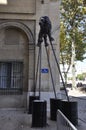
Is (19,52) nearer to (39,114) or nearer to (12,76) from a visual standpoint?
(12,76)

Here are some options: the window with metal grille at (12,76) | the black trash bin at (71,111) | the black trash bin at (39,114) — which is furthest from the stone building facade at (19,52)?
the black trash bin at (71,111)

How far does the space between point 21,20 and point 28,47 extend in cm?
157

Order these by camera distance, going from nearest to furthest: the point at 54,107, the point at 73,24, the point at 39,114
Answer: the point at 39,114 → the point at 54,107 → the point at 73,24

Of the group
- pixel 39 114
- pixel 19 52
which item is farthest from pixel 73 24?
pixel 39 114

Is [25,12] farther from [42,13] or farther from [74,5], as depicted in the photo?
[74,5]

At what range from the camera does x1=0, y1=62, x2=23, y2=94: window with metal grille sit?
15.8 meters

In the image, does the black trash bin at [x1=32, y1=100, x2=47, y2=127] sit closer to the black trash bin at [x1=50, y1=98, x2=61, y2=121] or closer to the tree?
the black trash bin at [x1=50, y1=98, x2=61, y2=121]

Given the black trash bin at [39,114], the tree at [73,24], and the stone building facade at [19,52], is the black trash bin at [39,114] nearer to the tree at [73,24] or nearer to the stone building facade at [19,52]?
the stone building facade at [19,52]

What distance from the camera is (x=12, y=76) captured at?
15.8 m

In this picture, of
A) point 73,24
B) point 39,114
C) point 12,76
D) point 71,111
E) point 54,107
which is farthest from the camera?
point 73,24

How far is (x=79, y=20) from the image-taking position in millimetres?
36844

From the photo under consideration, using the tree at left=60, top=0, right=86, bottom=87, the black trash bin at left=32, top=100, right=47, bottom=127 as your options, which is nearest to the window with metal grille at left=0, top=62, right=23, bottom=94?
the black trash bin at left=32, top=100, right=47, bottom=127

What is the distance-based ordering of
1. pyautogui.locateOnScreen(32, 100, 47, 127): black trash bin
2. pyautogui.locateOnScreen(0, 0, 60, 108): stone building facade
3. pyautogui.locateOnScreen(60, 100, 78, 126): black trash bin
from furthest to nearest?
1. pyautogui.locateOnScreen(0, 0, 60, 108): stone building facade
2. pyautogui.locateOnScreen(32, 100, 47, 127): black trash bin
3. pyautogui.locateOnScreen(60, 100, 78, 126): black trash bin

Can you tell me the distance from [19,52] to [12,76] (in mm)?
1406
